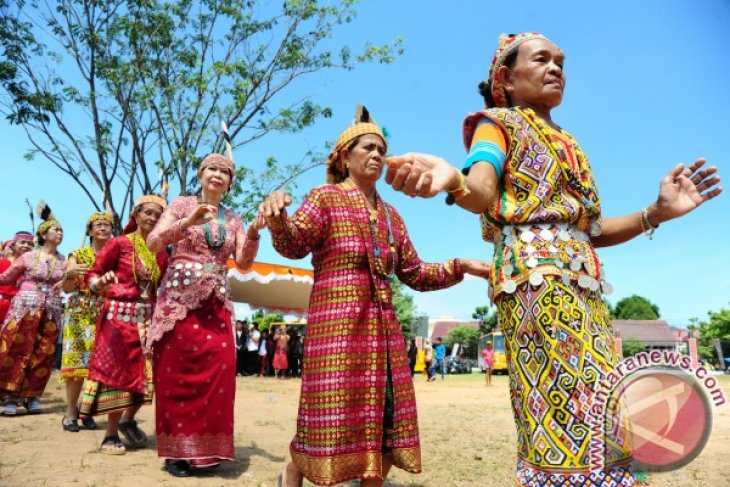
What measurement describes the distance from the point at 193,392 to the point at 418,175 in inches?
122

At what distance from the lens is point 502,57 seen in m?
2.31

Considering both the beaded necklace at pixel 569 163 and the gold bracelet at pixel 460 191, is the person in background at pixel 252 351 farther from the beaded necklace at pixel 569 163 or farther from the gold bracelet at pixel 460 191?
the gold bracelet at pixel 460 191

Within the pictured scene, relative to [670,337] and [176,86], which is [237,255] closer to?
[176,86]

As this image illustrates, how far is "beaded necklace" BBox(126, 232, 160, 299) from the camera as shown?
16.5ft

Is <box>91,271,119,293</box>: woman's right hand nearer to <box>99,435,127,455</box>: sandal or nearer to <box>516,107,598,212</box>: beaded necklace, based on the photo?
<box>99,435,127,455</box>: sandal

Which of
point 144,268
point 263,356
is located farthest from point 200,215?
point 263,356

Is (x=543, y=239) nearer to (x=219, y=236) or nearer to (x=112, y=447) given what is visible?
(x=219, y=236)

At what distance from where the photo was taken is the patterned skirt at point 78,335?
19.6 feet

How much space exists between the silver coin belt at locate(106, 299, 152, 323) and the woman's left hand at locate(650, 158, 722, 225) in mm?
4196

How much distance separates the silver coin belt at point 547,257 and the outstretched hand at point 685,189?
1.47ft

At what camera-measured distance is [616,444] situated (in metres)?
1.72

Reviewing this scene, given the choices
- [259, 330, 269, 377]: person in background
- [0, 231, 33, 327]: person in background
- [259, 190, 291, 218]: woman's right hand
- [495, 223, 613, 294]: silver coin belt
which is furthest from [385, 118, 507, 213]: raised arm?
[259, 330, 269, 377]: person in background

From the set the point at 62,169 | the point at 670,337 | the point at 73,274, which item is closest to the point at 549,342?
the point at 73,274

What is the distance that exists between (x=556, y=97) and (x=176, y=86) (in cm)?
1259
